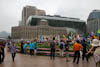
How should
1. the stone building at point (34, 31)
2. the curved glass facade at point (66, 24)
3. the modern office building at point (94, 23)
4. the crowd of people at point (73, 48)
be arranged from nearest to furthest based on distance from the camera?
1. the crowd of people at point (73, 48)
2. the stone building at point (34, 31)
3. the modern office building at point (94, 23)
4. the curved glass facade at point (66, 24)

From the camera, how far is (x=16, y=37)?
Answer: 113m

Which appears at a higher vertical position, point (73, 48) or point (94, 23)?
point (94, 23)

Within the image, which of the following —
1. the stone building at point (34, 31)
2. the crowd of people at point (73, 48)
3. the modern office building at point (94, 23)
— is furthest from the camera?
the modern office building at point (94, 23)

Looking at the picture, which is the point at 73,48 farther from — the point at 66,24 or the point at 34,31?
the point at 66,24

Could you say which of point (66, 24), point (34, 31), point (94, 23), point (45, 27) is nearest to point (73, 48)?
point (34, 31)

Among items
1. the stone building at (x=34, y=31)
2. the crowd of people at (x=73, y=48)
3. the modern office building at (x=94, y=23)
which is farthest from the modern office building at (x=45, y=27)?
the crowd of people at (x=73, y=48)

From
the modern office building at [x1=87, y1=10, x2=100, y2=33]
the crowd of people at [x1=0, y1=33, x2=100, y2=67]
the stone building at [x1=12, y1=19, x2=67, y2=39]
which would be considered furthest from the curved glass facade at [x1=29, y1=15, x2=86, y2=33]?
the crowd of people at [x1=0, y1=33, x2=100, y2=67]

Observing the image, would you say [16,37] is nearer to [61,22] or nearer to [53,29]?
[53,29]

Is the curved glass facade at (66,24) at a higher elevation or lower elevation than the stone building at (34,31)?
higher

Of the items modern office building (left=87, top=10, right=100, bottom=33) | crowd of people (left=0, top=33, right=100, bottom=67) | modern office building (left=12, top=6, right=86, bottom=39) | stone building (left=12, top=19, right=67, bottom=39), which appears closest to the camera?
crowd of people (left=0, top=33, right=100, bottom=67)

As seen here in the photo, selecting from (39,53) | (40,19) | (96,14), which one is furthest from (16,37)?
(39,53)

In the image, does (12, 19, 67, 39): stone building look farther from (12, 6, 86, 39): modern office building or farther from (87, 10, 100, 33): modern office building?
(87, 10, 100, 33): modern office building

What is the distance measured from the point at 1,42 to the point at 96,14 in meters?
127

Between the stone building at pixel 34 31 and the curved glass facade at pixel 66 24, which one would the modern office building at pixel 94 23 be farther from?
the stone building at pixel 34 31
